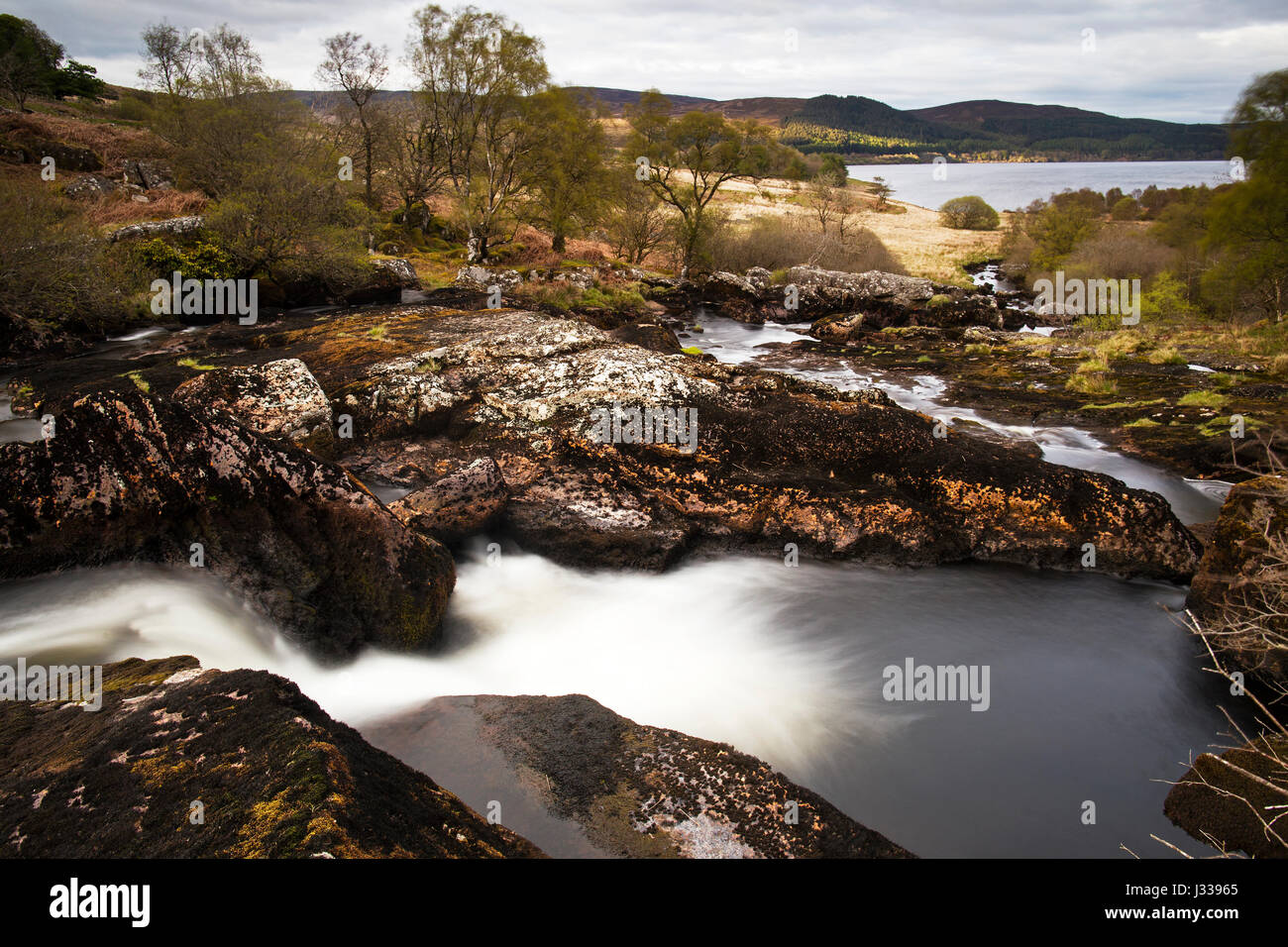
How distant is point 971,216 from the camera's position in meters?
78.2

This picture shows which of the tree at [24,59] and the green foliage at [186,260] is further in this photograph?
the tree at [24,59]

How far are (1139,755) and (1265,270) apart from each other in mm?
28167

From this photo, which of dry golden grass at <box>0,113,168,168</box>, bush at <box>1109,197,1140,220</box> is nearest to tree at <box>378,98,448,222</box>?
dry golden grass at <box>0,113,168,168</box>

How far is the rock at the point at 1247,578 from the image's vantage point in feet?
21.8

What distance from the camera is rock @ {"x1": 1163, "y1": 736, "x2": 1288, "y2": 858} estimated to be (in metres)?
5.07

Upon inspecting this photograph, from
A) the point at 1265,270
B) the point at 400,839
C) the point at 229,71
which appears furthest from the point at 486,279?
the point at 1265,270

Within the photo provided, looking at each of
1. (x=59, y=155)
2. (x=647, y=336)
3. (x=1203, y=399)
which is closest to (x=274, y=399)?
(x=647, y=336)

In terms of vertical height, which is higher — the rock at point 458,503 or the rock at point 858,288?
the rock at point 858,288

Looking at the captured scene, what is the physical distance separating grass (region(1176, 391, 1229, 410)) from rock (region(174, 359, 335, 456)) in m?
19.0

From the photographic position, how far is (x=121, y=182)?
31.6m

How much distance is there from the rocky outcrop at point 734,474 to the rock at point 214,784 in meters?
5.02

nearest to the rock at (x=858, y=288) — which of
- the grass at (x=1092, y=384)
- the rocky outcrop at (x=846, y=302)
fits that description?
the rocky outcrop at (x=846, y=302)

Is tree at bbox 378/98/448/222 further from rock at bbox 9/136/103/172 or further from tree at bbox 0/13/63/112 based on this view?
tree at bbox 0/13/63/112

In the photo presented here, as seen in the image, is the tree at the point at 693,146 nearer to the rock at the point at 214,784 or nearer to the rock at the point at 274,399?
the rock at the point at 274,399
